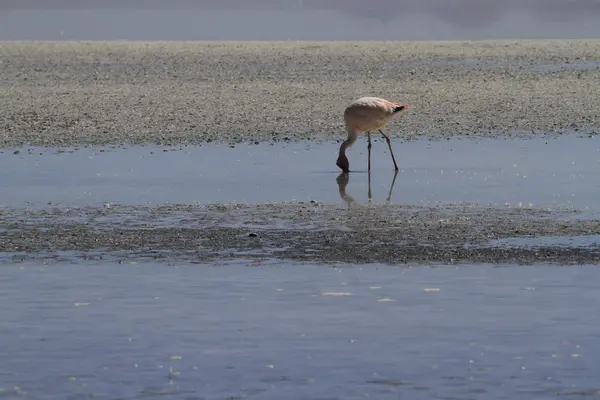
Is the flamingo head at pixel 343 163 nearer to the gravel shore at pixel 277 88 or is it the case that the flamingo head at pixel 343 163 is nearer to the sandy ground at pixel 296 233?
the sandy ground at pixel 296 233

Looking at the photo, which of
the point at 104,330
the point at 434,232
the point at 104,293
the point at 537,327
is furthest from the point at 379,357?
the point at 434,232

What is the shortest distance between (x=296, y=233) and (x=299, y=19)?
3758cm

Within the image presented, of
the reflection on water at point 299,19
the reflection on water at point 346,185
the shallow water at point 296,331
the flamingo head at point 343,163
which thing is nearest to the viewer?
the shallow water at point 296,331

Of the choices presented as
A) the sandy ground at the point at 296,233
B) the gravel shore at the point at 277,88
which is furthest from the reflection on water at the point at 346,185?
the gravel shore at the point at 277,88

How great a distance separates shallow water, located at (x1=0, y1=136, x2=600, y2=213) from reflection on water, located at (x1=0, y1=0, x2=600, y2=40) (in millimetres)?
19916

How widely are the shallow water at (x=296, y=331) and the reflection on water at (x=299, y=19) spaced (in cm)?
2790

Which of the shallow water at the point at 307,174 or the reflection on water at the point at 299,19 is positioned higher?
the reflection on water at the point at 299,19

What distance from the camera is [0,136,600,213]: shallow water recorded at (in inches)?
601

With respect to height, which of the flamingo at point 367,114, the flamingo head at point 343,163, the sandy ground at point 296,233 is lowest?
the sandy ground at point 296,233

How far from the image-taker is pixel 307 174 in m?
17.0

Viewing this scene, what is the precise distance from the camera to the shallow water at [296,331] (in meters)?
8.34

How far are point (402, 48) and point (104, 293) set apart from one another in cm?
2357

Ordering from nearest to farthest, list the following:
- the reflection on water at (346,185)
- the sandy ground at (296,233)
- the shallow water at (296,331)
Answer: the shallow water at (296,331)
the sandy ground at (296,233)
the reflection on water at (346,185)

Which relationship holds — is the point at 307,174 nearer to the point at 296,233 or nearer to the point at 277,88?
the point at 296,233
